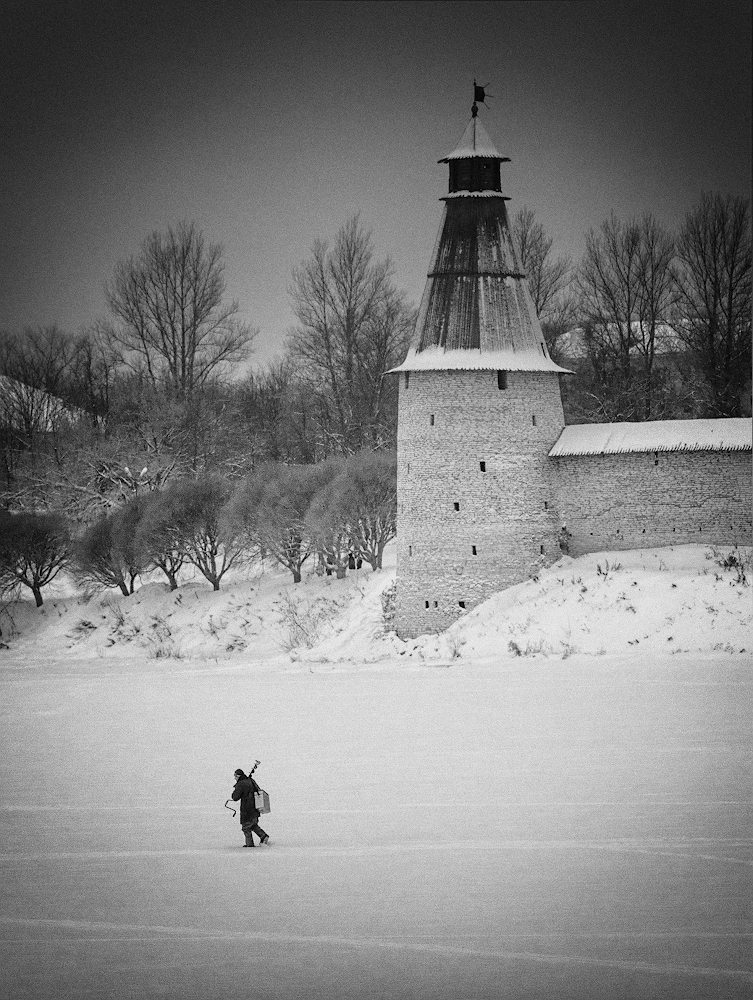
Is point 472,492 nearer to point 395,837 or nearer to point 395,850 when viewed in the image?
point 395,837

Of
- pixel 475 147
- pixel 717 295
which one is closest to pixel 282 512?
pixel 475 147

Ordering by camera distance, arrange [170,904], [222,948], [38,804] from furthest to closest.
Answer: [38,804]
[170,904]
[222,948]

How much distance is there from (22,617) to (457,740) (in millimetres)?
18589

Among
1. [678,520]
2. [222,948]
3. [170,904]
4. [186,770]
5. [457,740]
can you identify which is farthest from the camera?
[678,520]

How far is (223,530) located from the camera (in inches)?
1212

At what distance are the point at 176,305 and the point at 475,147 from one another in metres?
10.7

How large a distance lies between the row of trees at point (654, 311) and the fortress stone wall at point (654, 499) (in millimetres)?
7956

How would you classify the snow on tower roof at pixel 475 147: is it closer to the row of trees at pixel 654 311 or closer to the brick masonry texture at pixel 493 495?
the brick masonry texture at pixel 493 495

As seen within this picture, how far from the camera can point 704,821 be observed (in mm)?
10797

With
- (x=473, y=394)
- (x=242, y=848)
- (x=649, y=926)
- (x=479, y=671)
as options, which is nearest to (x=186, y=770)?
(x=242, y=848)

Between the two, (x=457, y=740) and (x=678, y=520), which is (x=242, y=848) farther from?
(x=678, y=520)

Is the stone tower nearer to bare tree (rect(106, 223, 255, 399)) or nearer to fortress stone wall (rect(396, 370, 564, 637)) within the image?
fortress stone wall (rect(396, 370, 564, 637))

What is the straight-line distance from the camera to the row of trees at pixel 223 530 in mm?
29766

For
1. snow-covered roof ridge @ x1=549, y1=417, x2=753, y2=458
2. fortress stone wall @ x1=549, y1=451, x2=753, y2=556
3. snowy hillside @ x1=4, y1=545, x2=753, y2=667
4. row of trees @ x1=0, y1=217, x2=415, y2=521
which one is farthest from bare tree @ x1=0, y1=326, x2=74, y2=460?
fortress stone wall @ x1=549, y1=451, x2=753, y2=556
